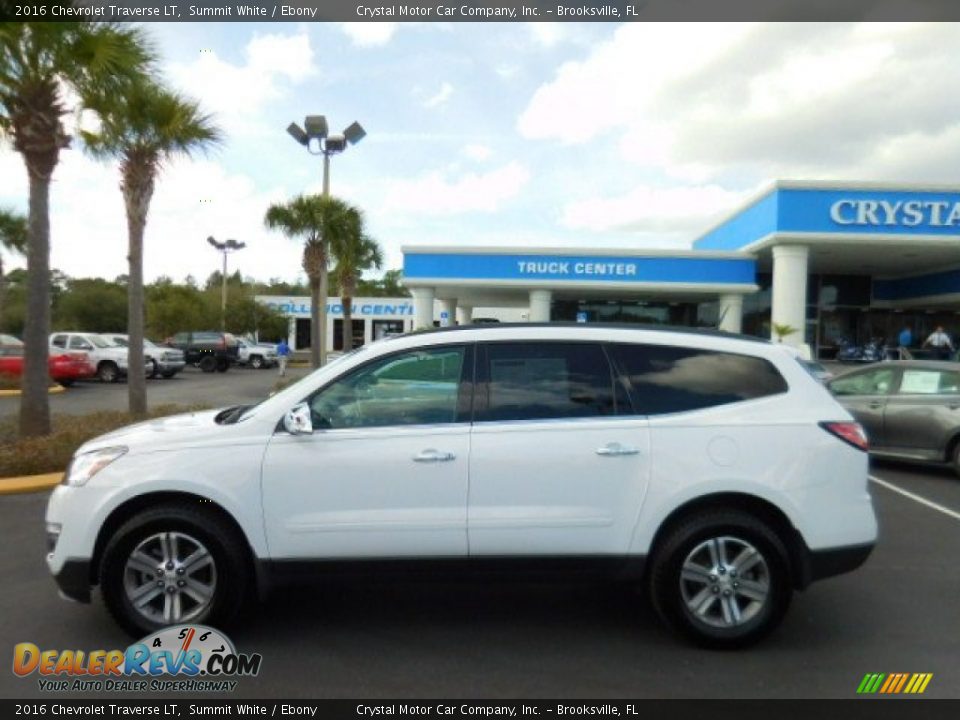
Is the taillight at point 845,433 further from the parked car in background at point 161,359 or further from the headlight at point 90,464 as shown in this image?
the parked car in background at point 161,359

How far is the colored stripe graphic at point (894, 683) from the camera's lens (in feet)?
→ 11.9

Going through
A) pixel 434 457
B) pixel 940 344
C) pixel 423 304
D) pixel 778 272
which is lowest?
pixel 434 457

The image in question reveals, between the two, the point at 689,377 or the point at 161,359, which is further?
the point at 161,359

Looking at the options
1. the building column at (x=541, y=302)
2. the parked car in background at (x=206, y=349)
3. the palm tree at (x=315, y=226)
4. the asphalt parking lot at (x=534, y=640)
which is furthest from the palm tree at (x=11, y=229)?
the asphalt parking lot at (x=534, y=640)

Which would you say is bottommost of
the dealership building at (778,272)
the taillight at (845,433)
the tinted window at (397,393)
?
the taillight at (845,433)

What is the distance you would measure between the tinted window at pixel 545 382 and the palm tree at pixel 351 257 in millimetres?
17049

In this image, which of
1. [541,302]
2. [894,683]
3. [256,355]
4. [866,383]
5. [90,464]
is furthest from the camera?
[256,355]

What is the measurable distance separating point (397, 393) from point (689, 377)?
1.73 meters

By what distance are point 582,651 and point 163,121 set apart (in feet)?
37.7

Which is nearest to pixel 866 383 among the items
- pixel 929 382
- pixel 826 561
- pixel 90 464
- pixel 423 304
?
pixel 929 382

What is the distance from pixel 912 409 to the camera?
9.39 metres

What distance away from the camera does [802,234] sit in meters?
22.4
